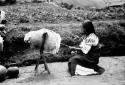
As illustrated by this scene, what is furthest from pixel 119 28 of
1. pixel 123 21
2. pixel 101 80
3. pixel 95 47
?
pixel 101 80

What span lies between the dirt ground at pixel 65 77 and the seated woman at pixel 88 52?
0.28m

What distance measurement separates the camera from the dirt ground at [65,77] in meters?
5.94

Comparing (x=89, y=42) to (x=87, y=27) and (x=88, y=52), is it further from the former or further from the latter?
(x=87, y=27)

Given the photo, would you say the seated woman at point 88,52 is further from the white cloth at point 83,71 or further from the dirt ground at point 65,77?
the dirt ground at point 65,77

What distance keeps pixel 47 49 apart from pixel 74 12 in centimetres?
571

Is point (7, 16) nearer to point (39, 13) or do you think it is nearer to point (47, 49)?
point (39, 13)

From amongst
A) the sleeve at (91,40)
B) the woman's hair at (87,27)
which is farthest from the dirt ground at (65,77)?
the woman's hair at (87,27)

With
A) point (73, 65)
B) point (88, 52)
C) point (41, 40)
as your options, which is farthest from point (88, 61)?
point (41, 40)

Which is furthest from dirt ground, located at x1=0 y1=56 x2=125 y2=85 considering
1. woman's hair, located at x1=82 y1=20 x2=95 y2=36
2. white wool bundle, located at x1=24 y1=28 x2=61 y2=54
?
woman's hair, located at x1=82 y1=20 x2=95 y2=36

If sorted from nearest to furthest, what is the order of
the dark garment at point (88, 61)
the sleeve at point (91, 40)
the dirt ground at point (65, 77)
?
the dirt ground at point (65, 77) → the sleeve at point (91, 40) → the dark garment at point (88, 61)

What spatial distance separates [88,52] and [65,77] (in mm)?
914

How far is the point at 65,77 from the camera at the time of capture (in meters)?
6.46

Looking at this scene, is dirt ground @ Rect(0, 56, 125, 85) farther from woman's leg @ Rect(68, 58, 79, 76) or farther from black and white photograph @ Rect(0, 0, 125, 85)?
woman's leg @ Rect(68, 58, 79, 76)

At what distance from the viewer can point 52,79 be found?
6.23m
